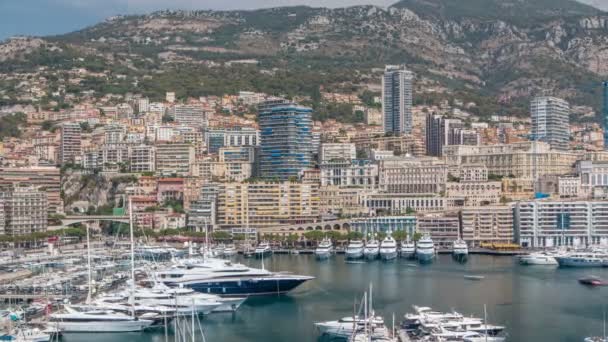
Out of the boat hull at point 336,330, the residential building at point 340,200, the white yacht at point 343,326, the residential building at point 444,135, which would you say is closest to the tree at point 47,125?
the residential building at point 340,200

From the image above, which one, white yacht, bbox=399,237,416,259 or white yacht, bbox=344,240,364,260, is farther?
white yacht, bbox=399,237,416,259

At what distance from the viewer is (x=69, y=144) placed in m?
107

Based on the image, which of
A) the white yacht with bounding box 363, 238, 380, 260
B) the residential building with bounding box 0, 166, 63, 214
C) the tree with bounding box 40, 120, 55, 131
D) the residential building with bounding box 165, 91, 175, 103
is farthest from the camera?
the residential building with bounding box 165, 91, 175, 103

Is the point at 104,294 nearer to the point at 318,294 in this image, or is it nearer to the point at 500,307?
the point at 318,294

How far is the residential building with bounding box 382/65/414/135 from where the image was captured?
123m

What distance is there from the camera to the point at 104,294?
49125 millimetres

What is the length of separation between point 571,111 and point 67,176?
3042 inches

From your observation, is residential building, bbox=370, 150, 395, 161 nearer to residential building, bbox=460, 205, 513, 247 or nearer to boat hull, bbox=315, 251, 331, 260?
residential building, bbox=460, 205, 513, 247

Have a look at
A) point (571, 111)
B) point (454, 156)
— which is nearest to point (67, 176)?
point (454, 156)

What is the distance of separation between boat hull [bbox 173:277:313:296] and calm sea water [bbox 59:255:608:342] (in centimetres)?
69

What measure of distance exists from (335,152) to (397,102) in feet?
67.2

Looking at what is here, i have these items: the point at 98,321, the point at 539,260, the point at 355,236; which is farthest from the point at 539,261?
the point at 98,321

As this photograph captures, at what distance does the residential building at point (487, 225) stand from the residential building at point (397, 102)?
41.1 m

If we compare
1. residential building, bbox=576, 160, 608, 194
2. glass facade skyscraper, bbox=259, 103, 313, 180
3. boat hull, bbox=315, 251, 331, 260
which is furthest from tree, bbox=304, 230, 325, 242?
residential building, bbox=576, 160, 608, 194
